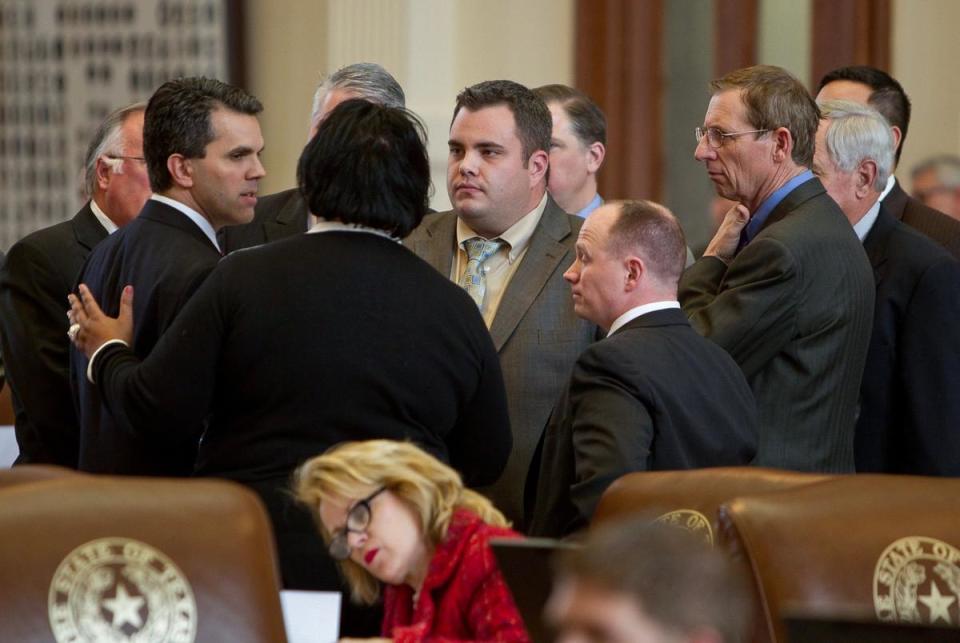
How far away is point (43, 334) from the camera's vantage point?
379cm

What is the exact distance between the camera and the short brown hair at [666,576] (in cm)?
143

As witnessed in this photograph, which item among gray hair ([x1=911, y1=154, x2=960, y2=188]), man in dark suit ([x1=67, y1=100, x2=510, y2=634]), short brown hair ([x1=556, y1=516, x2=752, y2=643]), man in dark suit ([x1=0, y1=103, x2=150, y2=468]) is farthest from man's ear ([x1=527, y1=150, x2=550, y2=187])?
gray hair ([x1=911, y1=154, x2=960, y2=188])

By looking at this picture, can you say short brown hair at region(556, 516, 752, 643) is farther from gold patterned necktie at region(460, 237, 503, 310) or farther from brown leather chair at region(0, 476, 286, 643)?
gold patterned necktie at region(460, 237, 503, 310)

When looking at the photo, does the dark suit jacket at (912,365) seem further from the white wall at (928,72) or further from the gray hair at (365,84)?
the white wall at (928,72)

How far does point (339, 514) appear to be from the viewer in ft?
8.10

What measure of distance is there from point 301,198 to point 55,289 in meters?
0.62

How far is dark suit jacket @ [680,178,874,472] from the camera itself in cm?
336

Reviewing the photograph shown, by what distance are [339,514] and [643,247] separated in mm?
994

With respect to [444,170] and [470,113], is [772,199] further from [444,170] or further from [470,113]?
[444,170]

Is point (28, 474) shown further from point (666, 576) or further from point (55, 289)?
point (55, 289)

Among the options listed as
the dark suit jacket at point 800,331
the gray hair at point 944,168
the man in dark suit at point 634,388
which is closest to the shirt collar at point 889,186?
the dark suit jacket at point 800,331

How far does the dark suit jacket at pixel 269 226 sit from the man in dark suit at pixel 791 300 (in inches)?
44.0

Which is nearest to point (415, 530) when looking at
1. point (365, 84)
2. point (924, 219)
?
point (365, 84)

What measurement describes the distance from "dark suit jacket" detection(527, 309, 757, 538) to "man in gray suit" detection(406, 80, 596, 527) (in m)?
0.39
